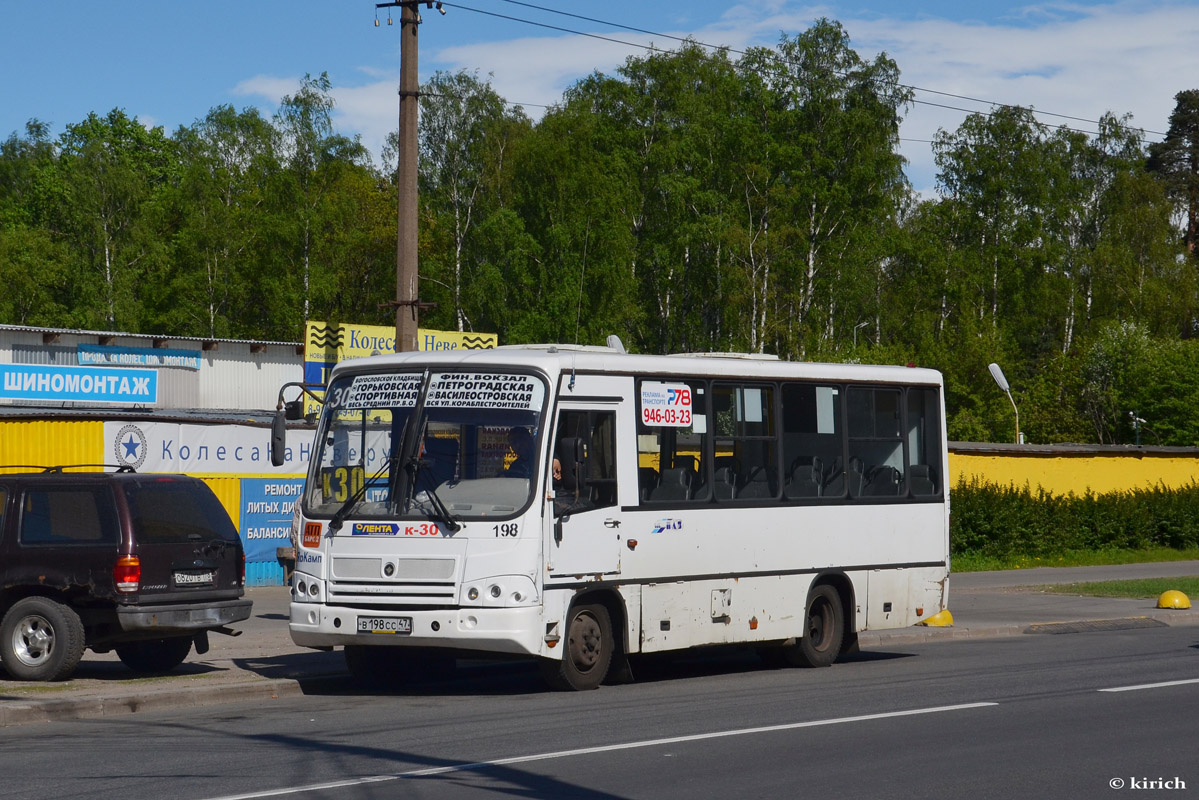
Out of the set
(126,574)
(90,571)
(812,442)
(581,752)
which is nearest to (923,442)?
(812,442)

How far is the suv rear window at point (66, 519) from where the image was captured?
13.0 meters

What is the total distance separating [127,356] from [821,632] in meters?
41.9

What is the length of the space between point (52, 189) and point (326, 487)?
6622 cm

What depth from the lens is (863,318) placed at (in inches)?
2781

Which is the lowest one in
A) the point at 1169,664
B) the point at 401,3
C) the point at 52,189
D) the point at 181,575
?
the point at 1169,664

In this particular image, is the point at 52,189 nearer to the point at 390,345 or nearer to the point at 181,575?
the point at 390,345

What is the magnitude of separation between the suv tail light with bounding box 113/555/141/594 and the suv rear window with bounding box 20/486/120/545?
0.69 feet

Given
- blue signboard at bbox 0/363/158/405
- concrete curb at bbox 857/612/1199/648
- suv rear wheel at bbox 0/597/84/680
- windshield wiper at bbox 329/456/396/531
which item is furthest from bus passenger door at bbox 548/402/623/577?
blue signboard at bbox 0/363/158/405

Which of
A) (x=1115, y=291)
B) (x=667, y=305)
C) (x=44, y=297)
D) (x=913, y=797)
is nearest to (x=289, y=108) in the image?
(x=44, y=297)

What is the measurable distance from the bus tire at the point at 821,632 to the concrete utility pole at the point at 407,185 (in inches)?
211

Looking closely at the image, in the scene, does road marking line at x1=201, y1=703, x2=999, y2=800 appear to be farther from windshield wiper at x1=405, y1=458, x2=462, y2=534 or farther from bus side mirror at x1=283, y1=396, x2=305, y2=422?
bus side mirror at x1=283, y1=396, x2=305, y2=422

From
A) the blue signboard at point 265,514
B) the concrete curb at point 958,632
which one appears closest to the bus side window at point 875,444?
the concrete curb at point 958,632

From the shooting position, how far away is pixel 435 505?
12695 millimetres

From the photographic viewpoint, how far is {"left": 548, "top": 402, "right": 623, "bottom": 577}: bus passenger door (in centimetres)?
1293
